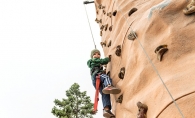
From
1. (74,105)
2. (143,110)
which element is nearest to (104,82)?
(143,110)

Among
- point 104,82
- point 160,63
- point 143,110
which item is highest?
point 104,82

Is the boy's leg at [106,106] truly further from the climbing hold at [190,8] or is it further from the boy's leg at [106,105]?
the climbing hold at [190,8]

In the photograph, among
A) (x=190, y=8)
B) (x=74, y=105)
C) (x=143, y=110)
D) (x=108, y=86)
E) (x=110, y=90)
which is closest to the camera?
(x=143, y=110)

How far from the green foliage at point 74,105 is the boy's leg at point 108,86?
8164 millimetres

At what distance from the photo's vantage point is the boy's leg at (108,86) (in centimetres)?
408

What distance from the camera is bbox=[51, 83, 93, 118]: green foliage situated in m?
13.0

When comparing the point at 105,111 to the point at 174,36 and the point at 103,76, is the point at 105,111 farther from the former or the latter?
the point at 174,36

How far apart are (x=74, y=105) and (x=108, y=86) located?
1064 centimetres

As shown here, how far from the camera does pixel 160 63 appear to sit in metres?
3.16

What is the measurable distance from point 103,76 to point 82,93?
11.3 m

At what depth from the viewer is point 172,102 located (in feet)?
→ 8.35

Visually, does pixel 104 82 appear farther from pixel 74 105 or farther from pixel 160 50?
pixel 74 105

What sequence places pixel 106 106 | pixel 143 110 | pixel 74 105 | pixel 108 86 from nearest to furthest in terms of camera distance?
pixel 143 110
pixel 108 86
pixel 106 106
pixel 74 105

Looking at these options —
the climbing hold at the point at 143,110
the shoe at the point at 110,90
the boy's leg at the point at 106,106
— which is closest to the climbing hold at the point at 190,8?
the climbing hold at the point at 143,110
